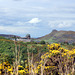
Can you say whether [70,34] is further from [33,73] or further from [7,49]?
[33,73]

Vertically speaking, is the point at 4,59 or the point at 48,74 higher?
the point at 4,59

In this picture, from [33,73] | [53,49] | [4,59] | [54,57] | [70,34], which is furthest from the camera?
[70,34]

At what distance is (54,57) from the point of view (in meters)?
13.5

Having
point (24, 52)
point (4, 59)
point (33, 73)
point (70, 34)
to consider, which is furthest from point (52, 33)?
point (33, 73)

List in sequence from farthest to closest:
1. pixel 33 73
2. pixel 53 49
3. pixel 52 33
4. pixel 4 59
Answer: pixel 52 33 < pixel 53 49 < pixel 4 59 < pixel 33 73

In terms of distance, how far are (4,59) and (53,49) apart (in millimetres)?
4962

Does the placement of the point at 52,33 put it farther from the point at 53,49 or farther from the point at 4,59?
the point at 4,59

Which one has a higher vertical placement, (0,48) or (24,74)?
(0,48)

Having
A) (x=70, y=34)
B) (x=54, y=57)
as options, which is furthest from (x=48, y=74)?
(x=70, y=34)

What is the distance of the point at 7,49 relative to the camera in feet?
50.6

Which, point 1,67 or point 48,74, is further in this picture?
point 48,74

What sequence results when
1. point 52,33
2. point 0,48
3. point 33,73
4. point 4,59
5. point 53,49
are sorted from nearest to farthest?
point 33,73, point 4,59, point 53,49, point 0,48, point 52,33

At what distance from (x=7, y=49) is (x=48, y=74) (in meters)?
4.82

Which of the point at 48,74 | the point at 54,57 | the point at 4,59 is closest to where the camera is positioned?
the point at 4,59
